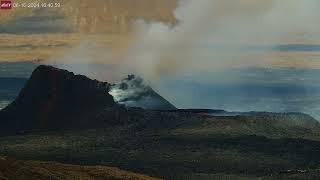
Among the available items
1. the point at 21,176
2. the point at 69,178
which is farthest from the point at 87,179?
the point at 21,176

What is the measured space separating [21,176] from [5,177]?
8.03 meters

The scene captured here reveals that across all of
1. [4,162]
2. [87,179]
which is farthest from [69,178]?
[4,162]

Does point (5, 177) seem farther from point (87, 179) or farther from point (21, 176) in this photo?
point (87, 179)

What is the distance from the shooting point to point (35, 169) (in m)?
197

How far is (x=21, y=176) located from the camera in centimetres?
18475

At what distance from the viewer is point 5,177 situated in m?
177

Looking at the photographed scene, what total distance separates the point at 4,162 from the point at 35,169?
28.2ft

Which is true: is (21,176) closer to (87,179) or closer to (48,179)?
(48,179)

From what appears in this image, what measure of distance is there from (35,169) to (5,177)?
20.0m

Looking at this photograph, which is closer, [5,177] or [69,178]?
[5,177]

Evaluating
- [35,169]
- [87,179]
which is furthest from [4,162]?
[87,179]

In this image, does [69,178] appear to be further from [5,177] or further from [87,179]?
[5,177]

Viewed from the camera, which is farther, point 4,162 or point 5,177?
point 4,162

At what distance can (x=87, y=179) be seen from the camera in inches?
7859
